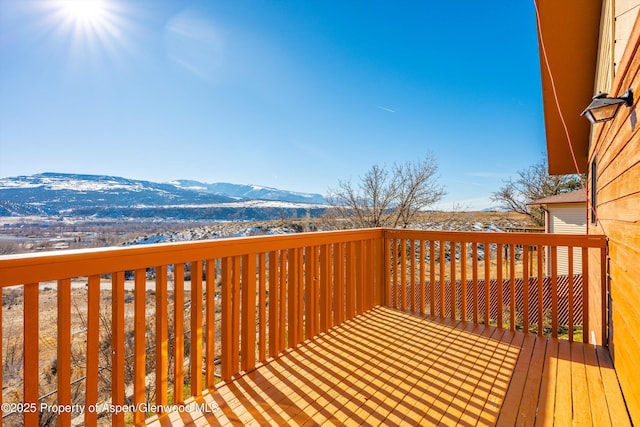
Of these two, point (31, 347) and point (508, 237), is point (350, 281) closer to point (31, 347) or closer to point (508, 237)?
point (508, 237)

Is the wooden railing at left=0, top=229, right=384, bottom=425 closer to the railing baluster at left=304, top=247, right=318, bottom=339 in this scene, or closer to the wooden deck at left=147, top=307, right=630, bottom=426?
the railing baluster at left=304, top=247, right=318, bottom=339

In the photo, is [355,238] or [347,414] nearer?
[347,414]

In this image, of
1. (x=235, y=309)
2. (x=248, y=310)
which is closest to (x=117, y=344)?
(x=235, y=309)

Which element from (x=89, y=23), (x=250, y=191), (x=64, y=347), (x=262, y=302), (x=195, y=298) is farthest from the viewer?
(x=250, y=191)

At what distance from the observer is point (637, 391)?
162 centimetres

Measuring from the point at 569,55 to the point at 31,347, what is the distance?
5.04 meters

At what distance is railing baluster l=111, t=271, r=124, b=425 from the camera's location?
162 centimetres

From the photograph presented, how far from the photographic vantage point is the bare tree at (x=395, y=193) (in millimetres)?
12430

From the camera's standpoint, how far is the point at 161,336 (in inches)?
70.1

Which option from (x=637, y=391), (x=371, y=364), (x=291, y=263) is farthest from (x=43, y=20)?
(x=637, y=391)

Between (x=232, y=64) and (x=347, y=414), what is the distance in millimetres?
10313

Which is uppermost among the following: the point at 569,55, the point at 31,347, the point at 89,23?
the point at 89,23

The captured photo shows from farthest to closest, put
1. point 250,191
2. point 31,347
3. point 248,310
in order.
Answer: point 250,191 < point 248,310 < point 31,347

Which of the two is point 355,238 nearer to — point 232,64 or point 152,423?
point 152,423
